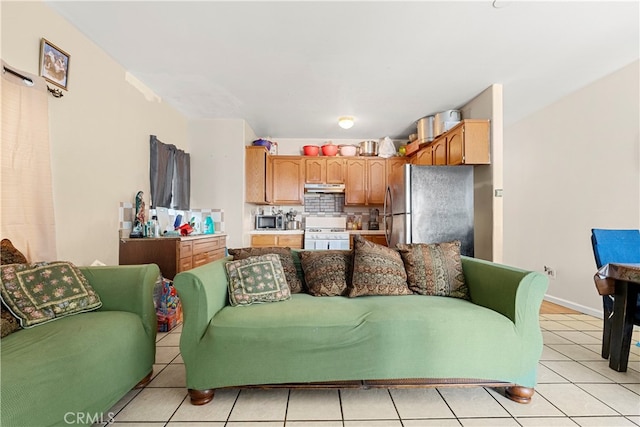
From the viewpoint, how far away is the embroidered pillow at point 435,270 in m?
2.05

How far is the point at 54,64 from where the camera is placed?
7.06ft

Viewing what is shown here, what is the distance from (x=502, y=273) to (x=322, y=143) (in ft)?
13.8

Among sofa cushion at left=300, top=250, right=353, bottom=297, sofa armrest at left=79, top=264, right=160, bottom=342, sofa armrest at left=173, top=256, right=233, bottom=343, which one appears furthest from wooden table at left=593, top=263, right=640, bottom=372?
sofa armrest at left=79, top=264, right=160, bottom=342

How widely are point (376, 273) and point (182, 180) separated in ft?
10.7

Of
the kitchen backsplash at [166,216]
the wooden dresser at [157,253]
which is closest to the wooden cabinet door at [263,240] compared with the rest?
the kitchen backsplash at [166,216]

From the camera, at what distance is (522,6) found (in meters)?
2.09

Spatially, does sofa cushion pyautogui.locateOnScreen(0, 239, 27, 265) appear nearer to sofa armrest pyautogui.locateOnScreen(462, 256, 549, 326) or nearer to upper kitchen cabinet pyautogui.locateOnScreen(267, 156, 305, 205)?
sofa armrest pyautogui.locateOnScreen(462, 256, 549, 326)

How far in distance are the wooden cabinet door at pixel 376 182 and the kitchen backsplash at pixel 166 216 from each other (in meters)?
2.47

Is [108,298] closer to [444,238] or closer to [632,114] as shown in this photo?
[444,238]

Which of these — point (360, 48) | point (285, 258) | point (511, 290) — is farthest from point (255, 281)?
point (360, 48)

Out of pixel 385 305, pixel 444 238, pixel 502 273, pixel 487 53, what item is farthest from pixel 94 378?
pixel 487 53

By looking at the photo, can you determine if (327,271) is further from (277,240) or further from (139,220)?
(277,240)

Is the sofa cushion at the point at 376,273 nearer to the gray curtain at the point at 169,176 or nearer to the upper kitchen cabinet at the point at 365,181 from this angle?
the gray curtain at the point at 169,176
